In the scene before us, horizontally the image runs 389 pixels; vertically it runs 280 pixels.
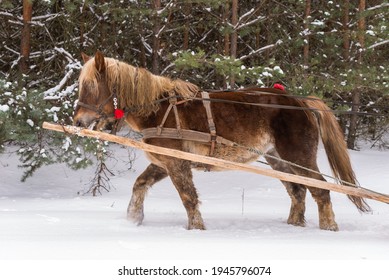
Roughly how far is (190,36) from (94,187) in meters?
6.39

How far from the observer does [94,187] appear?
10664mm

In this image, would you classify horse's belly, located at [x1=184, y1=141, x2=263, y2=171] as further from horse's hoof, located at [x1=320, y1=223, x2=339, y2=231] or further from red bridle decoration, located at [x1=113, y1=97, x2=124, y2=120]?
horse's hoof, located at [x1=320, y1=223, x2=339, y2=231]

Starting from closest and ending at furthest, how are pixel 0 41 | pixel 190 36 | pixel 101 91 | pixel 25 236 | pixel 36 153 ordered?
pixel 25 236
pixel 101 91
pixel 36 153
pixel 0 41
pixel 190 36

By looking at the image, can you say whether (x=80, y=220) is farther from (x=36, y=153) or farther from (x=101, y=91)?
(x=36, y=153)

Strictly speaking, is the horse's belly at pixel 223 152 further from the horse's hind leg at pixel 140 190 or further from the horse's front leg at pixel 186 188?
the horse's hind leg at pixel 140 190

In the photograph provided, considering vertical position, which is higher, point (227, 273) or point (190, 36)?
point (190, 36)

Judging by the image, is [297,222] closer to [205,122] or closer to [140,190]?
[205,122]

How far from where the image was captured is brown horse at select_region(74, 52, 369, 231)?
5469 millimetres

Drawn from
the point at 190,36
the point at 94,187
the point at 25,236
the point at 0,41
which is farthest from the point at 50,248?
the point at 190,36

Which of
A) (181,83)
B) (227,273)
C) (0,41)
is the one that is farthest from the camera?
(0,41)

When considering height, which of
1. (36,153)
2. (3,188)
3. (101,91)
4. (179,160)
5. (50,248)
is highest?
(101,91)

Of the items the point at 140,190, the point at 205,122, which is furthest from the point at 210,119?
the point at 140,190

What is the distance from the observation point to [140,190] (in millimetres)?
6098

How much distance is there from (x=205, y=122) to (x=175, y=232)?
4.30ft
